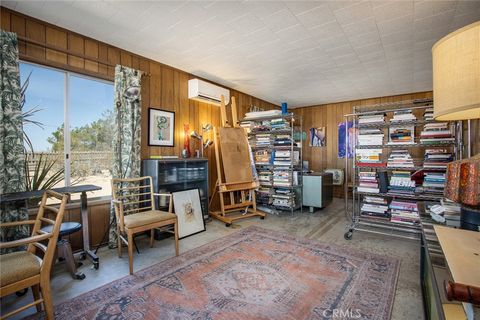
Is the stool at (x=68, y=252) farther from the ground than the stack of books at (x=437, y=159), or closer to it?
closer to it

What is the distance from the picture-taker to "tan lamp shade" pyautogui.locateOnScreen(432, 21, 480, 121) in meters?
0.81

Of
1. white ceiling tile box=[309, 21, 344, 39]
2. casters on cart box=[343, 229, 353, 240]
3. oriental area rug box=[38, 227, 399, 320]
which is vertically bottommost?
oriental area rug box=[38, 227, 399, 320]

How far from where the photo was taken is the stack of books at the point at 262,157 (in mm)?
4617

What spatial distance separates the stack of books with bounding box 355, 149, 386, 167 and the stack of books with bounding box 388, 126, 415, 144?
23cm

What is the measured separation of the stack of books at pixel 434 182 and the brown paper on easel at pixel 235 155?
8.13ft

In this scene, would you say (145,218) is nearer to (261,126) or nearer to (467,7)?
(261,126)

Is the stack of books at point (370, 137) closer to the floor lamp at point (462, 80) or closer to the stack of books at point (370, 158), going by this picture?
the stack of books at point (370, 158)

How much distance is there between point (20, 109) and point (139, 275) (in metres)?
1.97

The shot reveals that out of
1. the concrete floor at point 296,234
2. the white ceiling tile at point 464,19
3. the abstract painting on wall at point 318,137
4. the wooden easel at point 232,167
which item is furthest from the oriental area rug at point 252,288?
the abstract painting on wall at point 318,137

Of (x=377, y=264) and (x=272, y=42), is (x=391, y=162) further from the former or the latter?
(x=272, y=42)

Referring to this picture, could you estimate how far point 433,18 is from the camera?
2322 millimetres

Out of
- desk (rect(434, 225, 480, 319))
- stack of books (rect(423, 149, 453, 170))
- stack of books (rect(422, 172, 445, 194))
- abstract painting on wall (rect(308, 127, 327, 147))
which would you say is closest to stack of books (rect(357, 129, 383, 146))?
stack of books (rect(423, 149, 453, 170))

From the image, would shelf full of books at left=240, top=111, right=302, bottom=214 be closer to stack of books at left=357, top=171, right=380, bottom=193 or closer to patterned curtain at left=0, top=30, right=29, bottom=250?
stack of books at left=357, top=171, right=380, bottom=193

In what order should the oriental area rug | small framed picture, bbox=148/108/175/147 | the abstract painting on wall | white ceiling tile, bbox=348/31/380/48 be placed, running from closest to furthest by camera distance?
1. the oriental area rug
2. white ceiling tile, bbox=348/31/380/48
3. small framed picture, bbox=148/108/175/147
4. the abstract painting on wall
